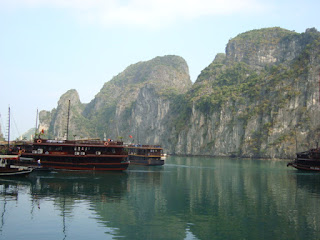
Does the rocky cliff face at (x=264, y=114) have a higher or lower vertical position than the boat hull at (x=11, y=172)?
higher

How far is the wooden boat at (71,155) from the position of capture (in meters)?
65.9

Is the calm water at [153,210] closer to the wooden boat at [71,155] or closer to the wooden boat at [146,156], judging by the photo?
the wooden boat at [71,155]

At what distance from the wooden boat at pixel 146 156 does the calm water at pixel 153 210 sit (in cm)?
3660

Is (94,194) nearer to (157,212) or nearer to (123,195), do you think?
(123,195)

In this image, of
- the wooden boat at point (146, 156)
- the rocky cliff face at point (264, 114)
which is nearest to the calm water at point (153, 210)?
the wooden boat at point (146, 156)

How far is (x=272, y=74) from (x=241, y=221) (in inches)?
6050

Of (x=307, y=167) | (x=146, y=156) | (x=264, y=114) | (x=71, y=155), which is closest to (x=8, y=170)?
(x=71, y=155)

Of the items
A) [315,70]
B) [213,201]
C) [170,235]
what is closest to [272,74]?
[315,70]

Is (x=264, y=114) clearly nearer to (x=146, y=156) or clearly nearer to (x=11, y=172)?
(x=146, y=156)

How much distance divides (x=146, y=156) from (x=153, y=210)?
189 feet

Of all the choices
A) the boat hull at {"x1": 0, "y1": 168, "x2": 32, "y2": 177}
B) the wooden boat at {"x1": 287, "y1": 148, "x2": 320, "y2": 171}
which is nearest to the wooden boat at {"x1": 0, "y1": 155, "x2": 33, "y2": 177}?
the boat hull at {"x1": 0, "y1": 168, "x2": 32, "y2": 177}

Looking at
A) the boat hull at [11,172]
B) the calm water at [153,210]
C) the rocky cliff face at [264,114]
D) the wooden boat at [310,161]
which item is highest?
the rocky cliff face at [264,114]

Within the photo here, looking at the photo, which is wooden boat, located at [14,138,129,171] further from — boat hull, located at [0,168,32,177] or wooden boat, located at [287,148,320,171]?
wooden boat, located at [287,148,320,171]

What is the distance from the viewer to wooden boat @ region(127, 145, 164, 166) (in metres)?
91.6
